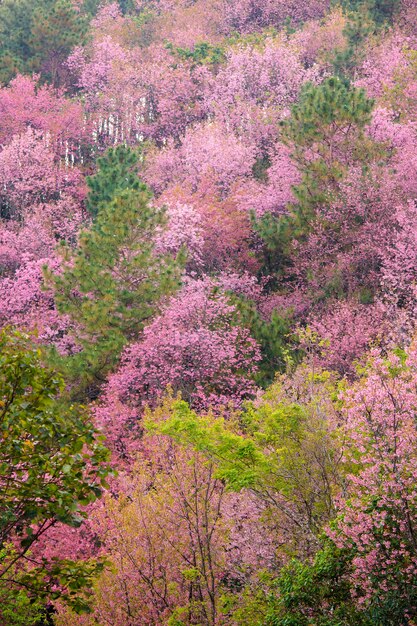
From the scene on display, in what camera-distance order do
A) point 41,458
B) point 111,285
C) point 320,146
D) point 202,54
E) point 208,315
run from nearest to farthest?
point 41,458, point 208,315, point 111,285, point 320,146, point 202,54

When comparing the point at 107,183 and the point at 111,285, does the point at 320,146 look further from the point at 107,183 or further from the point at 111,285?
the point at 111,285

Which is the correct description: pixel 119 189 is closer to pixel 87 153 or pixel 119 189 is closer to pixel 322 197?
pixel 322 197

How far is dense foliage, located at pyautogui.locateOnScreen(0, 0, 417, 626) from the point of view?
10195 millimetres

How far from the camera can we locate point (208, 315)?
2769 cm

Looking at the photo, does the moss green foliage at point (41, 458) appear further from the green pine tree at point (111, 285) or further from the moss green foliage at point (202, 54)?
the moss green foliage at point (202, 54)

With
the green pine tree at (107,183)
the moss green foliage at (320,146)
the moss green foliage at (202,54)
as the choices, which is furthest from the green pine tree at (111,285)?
the moss green foliage at (202,54)

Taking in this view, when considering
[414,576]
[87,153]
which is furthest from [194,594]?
[87,153]

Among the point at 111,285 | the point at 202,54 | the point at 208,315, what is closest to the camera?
the point at 208,315

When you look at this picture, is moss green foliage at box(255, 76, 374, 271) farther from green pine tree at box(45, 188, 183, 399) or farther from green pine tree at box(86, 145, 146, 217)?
green pine tree at box(86, 145, 146, 217)

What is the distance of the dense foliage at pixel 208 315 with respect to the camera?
10195mm

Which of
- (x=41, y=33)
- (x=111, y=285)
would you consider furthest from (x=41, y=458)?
(x=41, y=33)

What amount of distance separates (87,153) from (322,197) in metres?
26.2

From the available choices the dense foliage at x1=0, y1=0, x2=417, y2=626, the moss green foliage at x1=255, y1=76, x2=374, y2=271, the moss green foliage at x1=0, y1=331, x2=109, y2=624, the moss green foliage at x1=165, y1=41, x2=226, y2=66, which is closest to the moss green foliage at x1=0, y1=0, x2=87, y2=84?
the dense foliage at x1=0, y1=0, x2=417, y2=626

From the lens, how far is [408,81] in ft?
139
